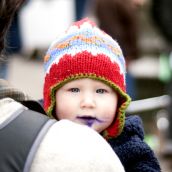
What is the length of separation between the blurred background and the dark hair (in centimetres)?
394

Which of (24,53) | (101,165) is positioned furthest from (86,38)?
(24,53)

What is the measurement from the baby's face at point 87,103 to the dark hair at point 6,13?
1.65 ft

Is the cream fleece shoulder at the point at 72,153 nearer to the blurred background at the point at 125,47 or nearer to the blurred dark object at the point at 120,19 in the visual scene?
the blurred background at the point at 125,47

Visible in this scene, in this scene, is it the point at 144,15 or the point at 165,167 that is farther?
the point at 144,15

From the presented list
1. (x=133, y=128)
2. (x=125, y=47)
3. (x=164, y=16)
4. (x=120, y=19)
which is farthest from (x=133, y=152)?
(x=164, y=16)

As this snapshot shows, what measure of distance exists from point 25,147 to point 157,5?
22.6 feet

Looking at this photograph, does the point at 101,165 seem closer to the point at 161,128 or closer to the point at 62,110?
the point at 62,110

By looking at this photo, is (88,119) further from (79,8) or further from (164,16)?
(79,8)

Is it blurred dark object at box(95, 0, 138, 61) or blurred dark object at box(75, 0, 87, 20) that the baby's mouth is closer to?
blurred dark object at box(95, 0, 138, 61)

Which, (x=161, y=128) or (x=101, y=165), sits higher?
(x=101, y=165)

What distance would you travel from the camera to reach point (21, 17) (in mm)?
9672

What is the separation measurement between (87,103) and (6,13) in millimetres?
581

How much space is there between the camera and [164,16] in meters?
8.67

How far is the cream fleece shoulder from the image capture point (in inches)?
90.0
